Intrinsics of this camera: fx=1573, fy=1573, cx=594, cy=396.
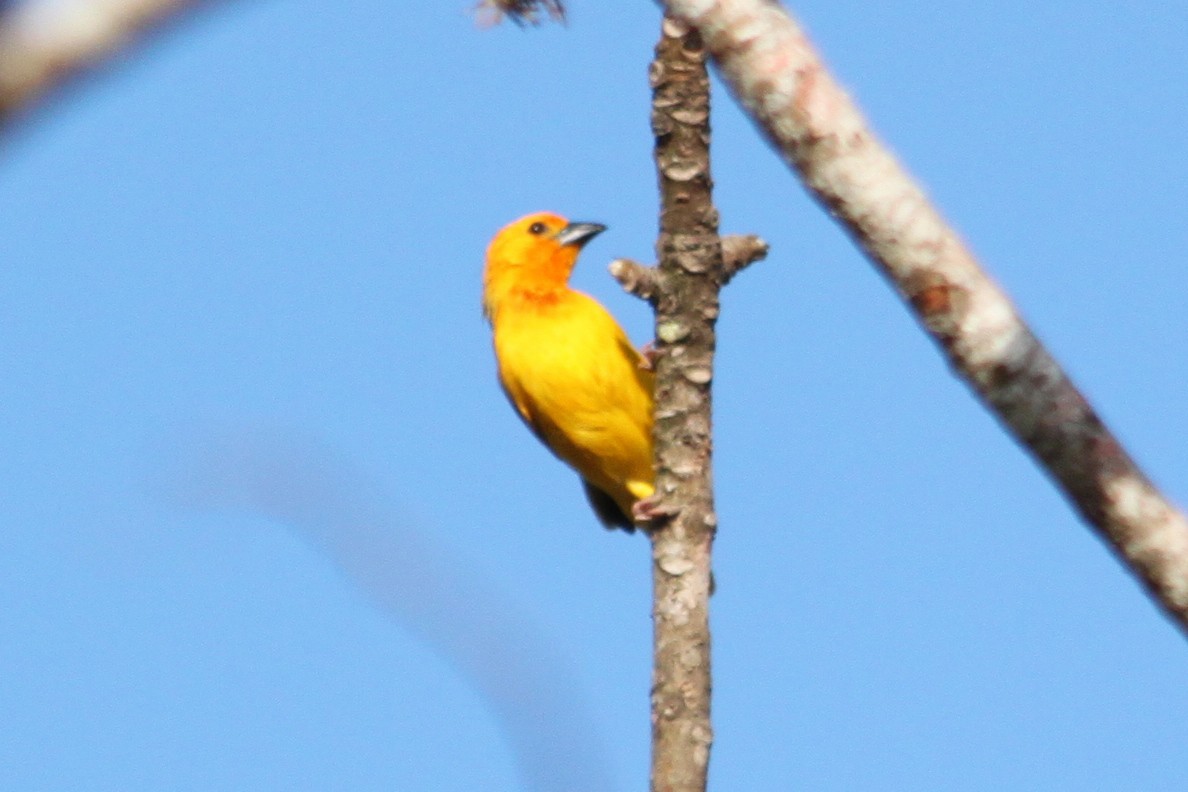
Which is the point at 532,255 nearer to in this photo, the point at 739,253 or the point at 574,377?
the point at 574,377

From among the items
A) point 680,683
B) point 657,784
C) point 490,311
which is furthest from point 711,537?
point 490,311

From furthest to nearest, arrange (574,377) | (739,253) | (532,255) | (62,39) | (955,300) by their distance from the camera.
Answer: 1. (532,255)
2. (574,377)
3. (739,253)
4. (955,300)
5. (62,39)

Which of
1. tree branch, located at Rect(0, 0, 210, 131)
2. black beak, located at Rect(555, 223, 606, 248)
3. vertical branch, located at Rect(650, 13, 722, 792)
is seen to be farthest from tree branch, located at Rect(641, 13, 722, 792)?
tree branch, located at Rect(0, 0, 210, 131)

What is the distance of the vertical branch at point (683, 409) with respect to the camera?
485 centimetres

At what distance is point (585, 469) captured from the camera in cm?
762

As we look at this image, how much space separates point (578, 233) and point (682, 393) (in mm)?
2885

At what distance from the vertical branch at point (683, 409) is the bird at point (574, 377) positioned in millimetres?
1421

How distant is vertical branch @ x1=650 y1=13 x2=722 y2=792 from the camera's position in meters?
4.85

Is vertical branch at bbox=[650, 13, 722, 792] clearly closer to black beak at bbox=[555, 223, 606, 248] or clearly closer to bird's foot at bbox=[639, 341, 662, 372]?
bird's foot at bbox=[639, 341, 662, 372]

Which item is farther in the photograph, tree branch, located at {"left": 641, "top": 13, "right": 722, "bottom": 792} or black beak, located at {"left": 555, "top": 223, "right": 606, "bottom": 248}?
black beak, located at {"left": 555, "top": 223, "right": 606, "bottom": 248}

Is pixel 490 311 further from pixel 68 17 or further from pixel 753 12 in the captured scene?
pixel 68 17

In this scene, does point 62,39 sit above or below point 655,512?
below

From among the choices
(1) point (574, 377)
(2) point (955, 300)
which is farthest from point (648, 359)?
(2) point (955, 300)

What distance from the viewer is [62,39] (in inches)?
45.8
